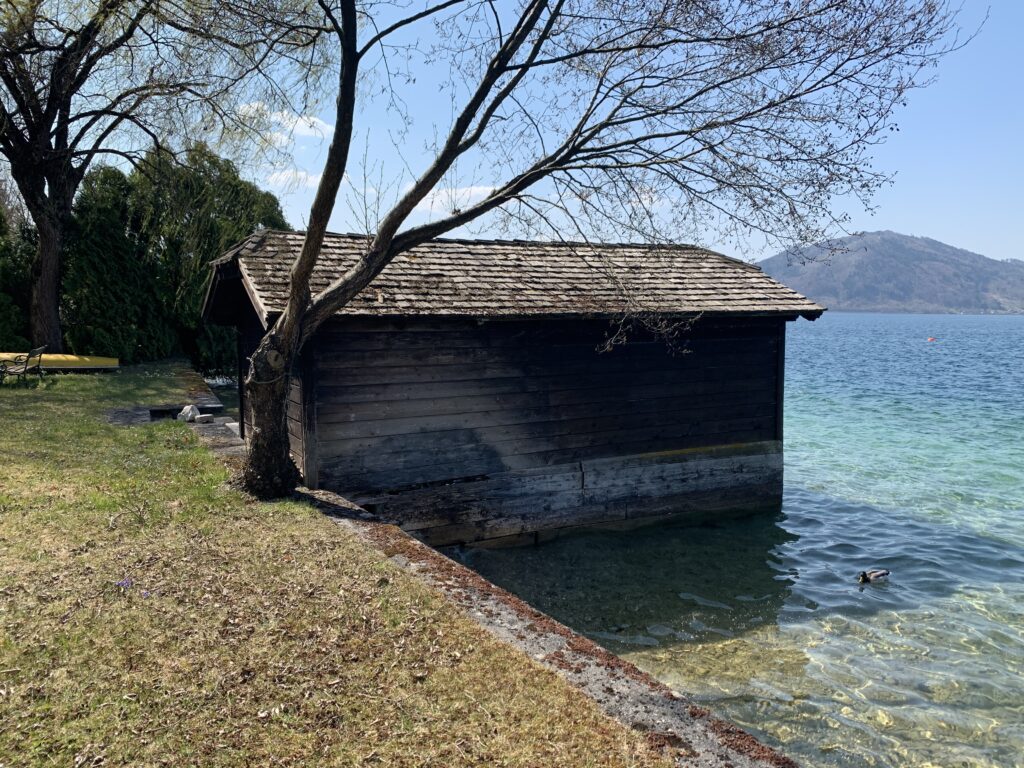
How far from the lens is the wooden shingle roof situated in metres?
10.4

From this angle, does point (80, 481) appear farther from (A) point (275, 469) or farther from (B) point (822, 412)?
(B) point (822, 412)

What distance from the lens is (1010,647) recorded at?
8805mm

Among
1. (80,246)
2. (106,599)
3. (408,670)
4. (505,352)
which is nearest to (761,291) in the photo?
(505,352)

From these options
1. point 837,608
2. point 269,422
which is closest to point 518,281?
point 269,422

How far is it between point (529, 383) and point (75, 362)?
53.8 feet

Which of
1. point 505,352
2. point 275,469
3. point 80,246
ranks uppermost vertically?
point 80,246

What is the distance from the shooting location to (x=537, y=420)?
38.4ft

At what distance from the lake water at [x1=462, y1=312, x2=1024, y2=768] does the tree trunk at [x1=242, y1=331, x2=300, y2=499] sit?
3027mm

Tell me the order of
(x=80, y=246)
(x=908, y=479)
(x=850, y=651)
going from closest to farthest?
(x=850, y=651) < (x=908, y=479) < (x=80, y=246)

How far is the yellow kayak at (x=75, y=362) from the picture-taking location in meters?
21.2

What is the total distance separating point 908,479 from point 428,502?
12538 millimetres

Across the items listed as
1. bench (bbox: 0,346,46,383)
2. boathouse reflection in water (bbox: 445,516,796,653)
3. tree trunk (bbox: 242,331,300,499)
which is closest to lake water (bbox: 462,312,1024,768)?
boathouse reflection in water (bbox: 445,516,796,653)

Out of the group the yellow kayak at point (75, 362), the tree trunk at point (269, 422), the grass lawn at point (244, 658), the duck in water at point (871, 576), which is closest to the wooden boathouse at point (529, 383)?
the tree trunk at point (269, 422)

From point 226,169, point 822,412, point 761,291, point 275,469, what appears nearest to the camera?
point 275,469
